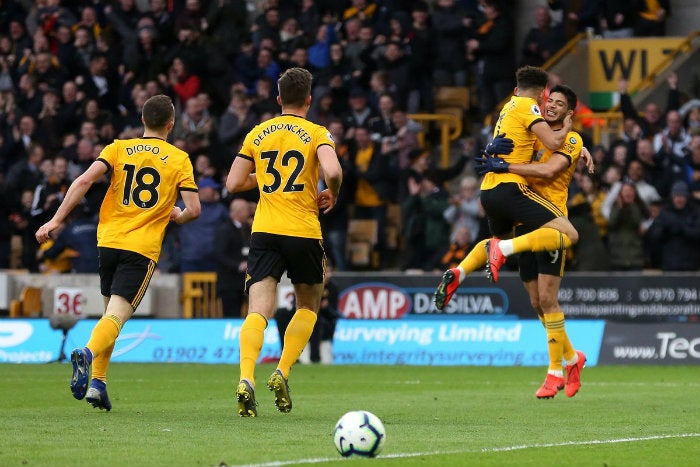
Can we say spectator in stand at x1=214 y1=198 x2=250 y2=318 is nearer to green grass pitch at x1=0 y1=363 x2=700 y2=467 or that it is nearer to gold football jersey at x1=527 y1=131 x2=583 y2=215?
green grass pitch at x1=0 y1=363 x2=700 y2=467

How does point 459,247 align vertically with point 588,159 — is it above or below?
below

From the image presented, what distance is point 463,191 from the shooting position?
21.9 metres

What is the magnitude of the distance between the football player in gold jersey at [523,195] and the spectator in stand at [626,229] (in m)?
8.50

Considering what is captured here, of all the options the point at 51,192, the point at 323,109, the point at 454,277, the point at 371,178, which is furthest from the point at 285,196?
the point at 51,192

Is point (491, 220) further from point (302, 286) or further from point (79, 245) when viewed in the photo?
point (79, 245)

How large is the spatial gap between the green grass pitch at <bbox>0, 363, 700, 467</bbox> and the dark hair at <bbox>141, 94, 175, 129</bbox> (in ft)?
7.00

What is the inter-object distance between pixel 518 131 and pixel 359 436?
480 centimetres

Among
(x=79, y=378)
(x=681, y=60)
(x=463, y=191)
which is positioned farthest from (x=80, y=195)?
(x=681, y=60)

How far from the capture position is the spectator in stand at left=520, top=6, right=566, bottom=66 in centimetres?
2473

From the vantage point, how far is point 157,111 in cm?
1111

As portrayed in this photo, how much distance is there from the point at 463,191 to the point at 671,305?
11.2 ft

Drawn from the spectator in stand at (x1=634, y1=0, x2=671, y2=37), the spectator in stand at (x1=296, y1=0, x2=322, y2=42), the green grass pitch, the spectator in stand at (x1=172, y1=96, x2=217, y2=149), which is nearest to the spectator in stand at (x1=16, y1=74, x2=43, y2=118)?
the spectator in stand at (x1=172, y1=96, x2=217, y2=149)

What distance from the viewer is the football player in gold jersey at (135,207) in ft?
36.2

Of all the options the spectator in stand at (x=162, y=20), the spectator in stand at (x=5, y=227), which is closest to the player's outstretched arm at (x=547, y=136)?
the spectator in stand at (x=5, y=227)
